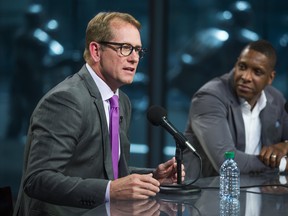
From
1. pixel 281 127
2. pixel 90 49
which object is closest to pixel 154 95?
pixel 281 127

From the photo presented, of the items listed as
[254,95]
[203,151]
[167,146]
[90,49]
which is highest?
[90,49]

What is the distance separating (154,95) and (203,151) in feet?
6.91

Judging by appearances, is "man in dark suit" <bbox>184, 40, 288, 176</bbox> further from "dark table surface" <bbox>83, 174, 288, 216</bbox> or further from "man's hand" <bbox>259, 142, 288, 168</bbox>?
"dark table surface" <bbox>83, 174, 288, 216</bbox>

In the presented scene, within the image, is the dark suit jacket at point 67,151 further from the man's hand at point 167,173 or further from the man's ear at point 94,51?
the man's hand at point 167,173

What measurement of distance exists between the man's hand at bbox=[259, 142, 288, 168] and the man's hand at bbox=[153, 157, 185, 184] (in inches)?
31.3

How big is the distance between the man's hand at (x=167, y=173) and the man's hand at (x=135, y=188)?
14.9 inches

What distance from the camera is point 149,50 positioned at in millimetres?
5730

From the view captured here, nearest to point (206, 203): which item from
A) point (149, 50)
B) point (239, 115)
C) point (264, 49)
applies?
point (239, 115)

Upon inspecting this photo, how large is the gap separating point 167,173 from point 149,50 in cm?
303

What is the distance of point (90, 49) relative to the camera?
2.84 metres

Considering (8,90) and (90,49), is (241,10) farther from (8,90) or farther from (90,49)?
(90,49)

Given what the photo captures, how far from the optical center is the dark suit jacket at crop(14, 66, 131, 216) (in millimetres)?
2479

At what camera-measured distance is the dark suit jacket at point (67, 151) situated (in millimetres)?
2479

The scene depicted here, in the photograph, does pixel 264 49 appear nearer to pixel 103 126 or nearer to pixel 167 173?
pixel 167 173
